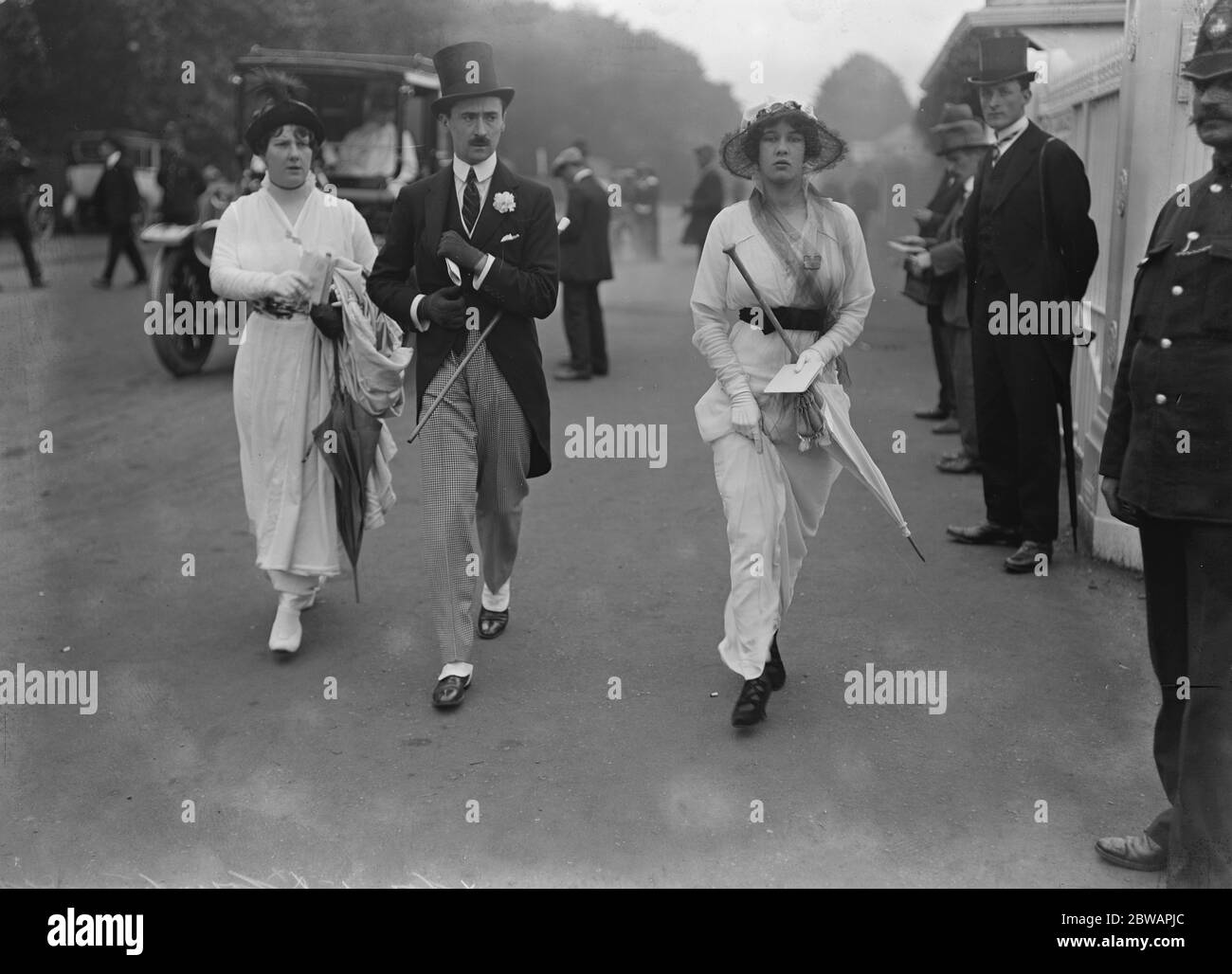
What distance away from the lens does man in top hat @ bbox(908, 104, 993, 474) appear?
810cm

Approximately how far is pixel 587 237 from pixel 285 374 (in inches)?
269

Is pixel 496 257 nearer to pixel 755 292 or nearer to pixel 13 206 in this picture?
pixel 755 292

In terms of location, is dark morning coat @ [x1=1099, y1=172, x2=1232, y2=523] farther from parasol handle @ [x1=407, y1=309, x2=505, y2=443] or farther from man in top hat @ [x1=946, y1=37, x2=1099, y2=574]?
man in top hat @ [x1=946, y1=37, x2=1099, y2=574]

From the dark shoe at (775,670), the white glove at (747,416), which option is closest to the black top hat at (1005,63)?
the white glove at (747,416)

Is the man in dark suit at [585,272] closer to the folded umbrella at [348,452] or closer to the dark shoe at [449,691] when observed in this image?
the folded umbrella at [348,452]

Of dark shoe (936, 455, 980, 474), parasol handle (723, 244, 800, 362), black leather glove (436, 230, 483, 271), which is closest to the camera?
parasol handle (723, 244, 800, 362)

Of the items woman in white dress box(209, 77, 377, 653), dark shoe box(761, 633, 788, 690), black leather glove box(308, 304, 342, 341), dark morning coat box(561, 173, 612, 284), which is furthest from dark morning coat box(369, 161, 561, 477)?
dark morning coat box(561, 173, 612, 284)

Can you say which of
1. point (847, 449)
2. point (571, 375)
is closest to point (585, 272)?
point (571, 375)

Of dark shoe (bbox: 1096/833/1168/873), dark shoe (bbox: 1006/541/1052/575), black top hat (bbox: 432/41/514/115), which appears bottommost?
dark shoe (bbox: 1006/541/1052/575)

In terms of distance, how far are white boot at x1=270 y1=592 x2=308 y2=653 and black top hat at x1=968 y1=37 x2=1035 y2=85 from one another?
12.4ft

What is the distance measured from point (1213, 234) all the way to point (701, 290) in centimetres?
175

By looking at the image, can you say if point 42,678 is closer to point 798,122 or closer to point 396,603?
point 396,603

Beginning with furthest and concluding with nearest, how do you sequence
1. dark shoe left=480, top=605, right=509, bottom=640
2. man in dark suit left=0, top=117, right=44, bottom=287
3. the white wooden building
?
man in dark suit left=0, top=117, right=44, bottom=287, the white wooden building, dark shoe left=480, top=605, right=509, bottom=640
